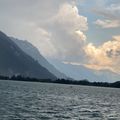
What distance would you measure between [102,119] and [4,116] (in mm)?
22993

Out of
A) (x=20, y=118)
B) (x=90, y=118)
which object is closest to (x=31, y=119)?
(x=20, y=118)

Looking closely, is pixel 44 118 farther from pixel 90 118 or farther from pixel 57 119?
pixel 90 118

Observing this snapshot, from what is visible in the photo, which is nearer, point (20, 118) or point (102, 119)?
point (20, 118)

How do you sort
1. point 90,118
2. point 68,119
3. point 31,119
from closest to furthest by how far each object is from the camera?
point 31,119
point 68,119
point 90,118

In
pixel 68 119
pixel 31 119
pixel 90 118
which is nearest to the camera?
pixel 31 119

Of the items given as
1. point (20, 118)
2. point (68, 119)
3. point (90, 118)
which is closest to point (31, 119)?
point (20, 118)

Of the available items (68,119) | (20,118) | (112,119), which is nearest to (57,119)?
(68,119)

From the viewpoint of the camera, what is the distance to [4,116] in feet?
239

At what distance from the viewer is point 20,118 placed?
72000 millimetres

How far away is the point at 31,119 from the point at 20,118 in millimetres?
2330

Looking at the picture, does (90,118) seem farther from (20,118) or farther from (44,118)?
(20,118)

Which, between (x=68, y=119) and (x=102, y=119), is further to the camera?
(x=102, y=119)

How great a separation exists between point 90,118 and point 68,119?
7.20 m

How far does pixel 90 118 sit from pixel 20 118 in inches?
705
